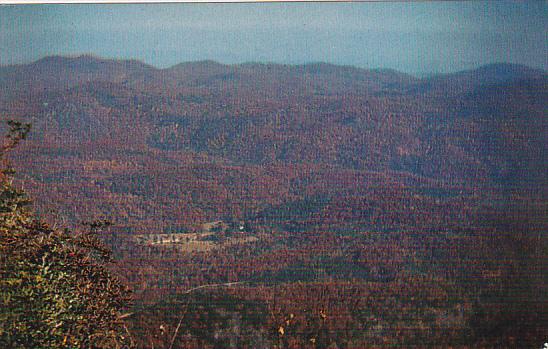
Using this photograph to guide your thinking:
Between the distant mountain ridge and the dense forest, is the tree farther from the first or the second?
the distant mountain ridge

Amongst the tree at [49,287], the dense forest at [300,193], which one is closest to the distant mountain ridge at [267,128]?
the dense forest at [300,193]

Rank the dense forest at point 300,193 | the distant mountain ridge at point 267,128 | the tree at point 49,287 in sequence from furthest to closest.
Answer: the distant mountain ridge at point 267,128 → the dense forest at point 300,193 → the tree at point 49,287

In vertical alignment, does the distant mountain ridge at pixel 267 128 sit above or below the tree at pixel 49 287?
above

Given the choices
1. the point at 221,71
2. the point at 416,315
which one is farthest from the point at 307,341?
the point at 221,71

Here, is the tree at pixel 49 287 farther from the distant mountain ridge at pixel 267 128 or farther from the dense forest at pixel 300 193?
the distant mountain ridge at pixel 267 128

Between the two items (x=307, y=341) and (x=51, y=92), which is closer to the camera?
(x=307, y=341)

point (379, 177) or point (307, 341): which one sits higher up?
point (379, 177)

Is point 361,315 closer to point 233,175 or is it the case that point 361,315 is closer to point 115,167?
point 233,175
